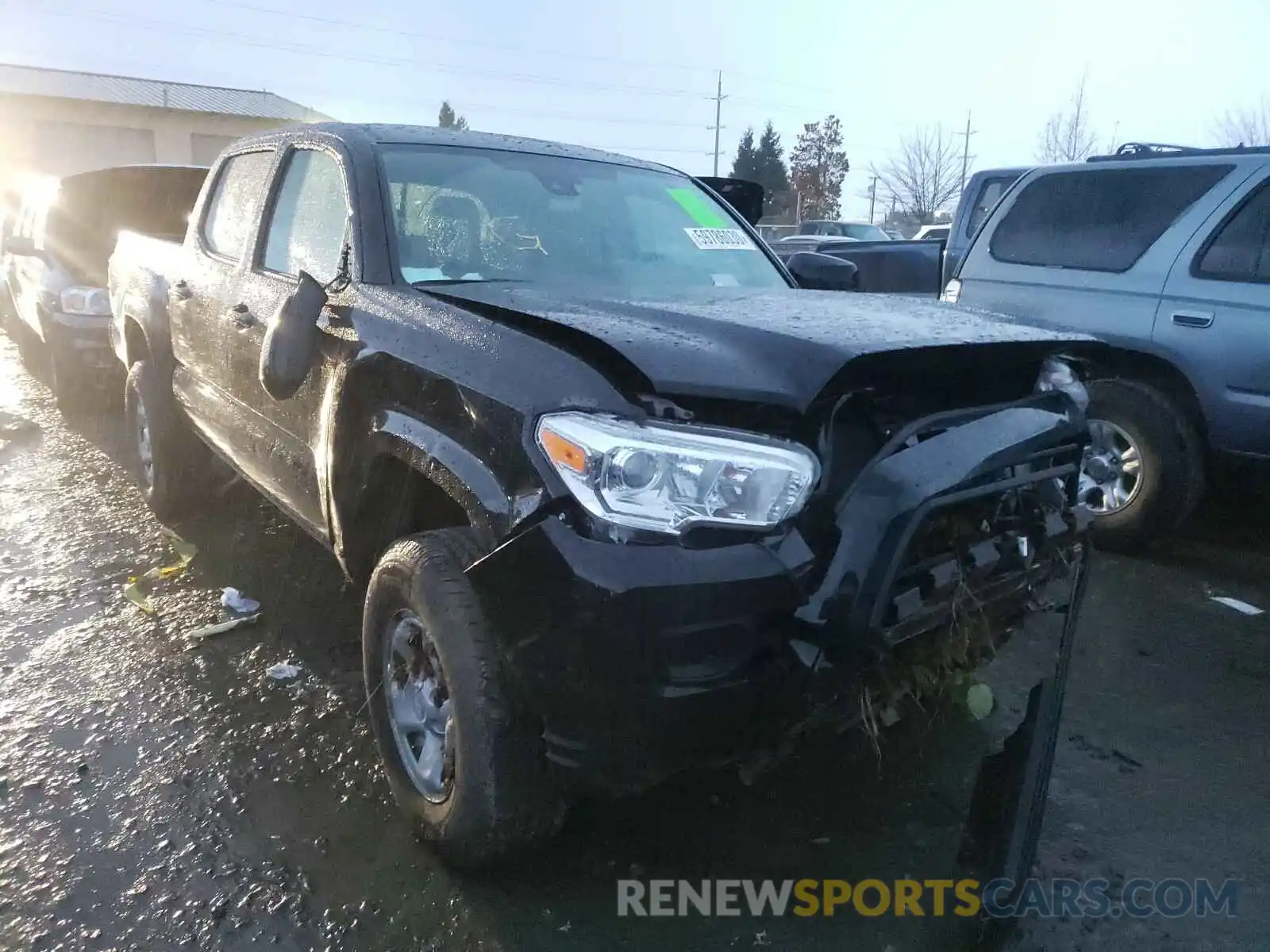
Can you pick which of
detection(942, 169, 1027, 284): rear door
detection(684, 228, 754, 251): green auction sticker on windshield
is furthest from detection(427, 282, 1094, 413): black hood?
detection(942, 169, 1027, 284): rear door

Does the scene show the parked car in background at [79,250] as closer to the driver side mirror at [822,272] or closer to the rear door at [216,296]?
the rear door at [216,296]

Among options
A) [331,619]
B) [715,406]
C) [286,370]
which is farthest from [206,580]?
[715,406]

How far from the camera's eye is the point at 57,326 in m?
7.08

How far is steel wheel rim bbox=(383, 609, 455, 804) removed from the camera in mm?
2373

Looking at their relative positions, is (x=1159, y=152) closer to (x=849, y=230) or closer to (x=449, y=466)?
(x=449, y=466)

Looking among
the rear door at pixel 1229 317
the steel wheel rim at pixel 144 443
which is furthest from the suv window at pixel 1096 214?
the steel wheel rim at pixel 144 443

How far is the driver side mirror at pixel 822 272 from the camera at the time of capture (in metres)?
3.87

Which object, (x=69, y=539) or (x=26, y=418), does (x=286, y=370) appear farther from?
(x=26, y=418)

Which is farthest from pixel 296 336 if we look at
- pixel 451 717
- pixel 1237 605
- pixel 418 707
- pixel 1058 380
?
pixel 1237 605

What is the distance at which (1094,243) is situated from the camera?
4.99 m

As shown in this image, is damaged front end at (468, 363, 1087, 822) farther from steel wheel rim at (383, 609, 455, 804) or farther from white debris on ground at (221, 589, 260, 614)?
white debris on ground at (221, 589, 260, 614)

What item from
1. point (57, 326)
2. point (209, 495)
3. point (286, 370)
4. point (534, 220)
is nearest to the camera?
point (286, 370)

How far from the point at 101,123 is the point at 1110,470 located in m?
40.2

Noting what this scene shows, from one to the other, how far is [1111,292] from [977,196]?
484 centimetres
